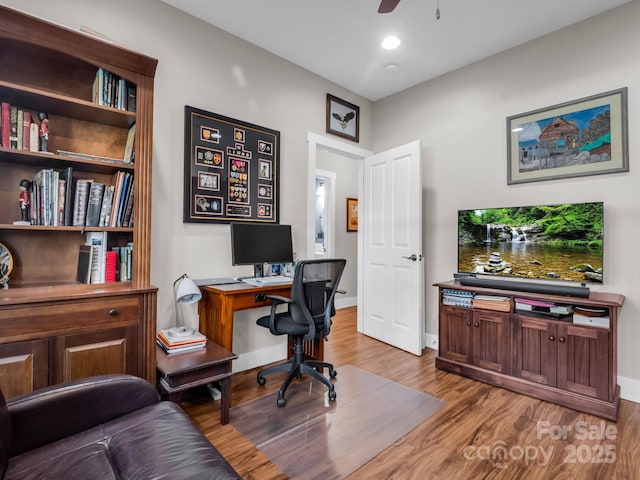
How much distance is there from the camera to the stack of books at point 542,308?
2.33 metres

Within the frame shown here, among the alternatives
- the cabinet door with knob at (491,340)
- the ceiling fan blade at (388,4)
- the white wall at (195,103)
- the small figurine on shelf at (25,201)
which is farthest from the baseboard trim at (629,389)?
the small figurine on shelf at (25,201)

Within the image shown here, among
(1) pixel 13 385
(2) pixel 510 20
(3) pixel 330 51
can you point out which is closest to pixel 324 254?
(3) pixel 330 51

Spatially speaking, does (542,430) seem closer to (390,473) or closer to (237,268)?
(390,473)

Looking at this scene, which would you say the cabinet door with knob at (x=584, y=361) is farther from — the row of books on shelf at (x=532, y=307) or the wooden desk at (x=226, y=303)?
the wooden desk at (x=226, y=303)

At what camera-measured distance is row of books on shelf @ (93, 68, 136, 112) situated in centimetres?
196

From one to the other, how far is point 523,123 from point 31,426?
12.1ft

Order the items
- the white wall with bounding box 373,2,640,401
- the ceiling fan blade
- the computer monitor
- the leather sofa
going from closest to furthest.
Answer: the leather sofa → the ceiling fan blade → the white wall with bounding box 373,2,640,401 → the computer monitor

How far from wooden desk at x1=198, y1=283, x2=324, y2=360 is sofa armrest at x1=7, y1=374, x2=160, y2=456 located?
2.82 feet

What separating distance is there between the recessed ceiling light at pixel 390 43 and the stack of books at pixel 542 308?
2349mm

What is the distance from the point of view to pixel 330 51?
306 centimetres

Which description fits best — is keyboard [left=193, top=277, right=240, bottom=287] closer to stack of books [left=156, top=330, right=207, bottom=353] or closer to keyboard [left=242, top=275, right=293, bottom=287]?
keyboard [left=242, top=275, right=293, bottom=287]

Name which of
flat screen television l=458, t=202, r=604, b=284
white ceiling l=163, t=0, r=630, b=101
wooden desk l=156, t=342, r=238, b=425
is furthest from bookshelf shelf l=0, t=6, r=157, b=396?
flat screen television l=458, t=202, r=604, b=284

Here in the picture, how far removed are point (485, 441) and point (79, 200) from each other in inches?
105

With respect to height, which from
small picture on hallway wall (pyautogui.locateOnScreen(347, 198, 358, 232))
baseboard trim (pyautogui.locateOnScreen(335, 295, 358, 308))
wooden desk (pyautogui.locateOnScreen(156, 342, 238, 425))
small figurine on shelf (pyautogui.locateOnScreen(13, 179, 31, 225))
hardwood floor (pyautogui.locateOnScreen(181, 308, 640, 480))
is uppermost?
small picture on hallway wall (pyautogui.locateOnScreen(347, 198, 358, 232))
